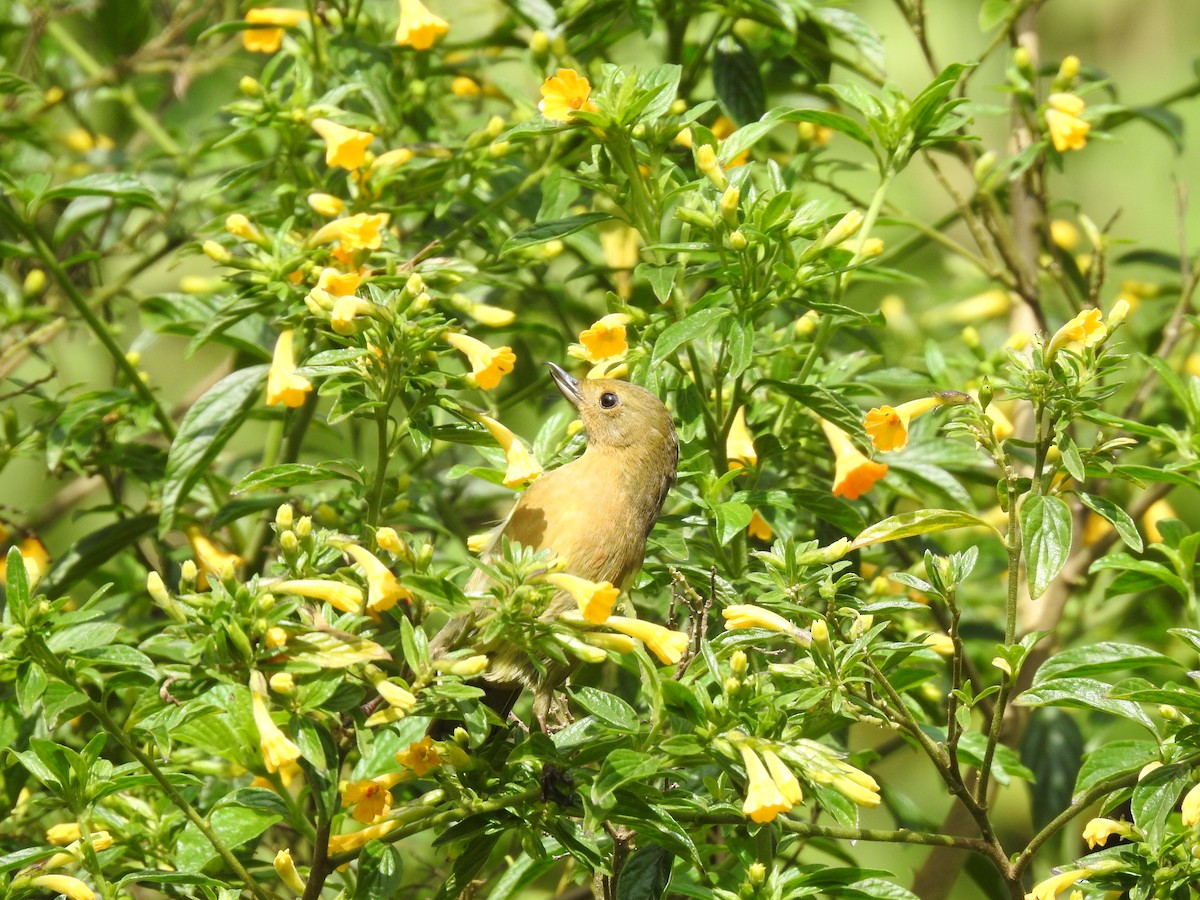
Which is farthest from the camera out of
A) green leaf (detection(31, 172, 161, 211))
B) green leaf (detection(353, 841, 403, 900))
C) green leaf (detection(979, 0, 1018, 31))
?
green leaf (detection(979, 0, 1018, 31))

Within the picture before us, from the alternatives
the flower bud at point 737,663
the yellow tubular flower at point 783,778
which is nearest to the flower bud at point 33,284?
the flower bud at point 737,663

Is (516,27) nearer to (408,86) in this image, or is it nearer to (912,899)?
(408,86)

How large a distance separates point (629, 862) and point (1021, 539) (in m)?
0.77

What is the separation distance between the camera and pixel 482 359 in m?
2.33

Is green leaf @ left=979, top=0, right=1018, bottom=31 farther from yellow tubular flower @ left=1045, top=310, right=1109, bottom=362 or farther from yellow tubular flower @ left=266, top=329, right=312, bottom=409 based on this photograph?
yellow tubular flower @ left=266, top=329, right=312, bottom=409

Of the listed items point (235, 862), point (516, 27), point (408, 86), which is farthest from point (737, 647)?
point (516, 27)

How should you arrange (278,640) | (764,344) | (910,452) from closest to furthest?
(278,640), (764,344), (910,452)

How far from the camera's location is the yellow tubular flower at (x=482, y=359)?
227 cm

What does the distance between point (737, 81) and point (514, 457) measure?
1.15 m

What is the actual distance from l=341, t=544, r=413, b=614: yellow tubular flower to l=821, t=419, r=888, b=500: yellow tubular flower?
35.4 inches

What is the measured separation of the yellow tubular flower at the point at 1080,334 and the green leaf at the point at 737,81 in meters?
1.17

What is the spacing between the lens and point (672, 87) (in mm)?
2344

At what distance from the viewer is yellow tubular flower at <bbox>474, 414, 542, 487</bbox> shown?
93.4 inches

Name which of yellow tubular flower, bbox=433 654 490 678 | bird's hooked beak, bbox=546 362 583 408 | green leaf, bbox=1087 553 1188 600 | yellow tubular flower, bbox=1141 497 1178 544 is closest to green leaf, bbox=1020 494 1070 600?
green leaf, bbox=1087 553 1188 600
